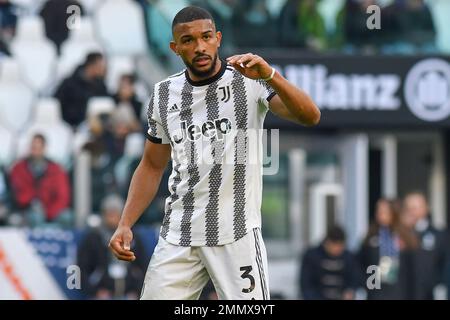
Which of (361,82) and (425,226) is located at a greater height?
(361,82)

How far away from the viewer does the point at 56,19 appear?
47.4ft

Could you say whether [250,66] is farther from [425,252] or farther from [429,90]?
[429,90]

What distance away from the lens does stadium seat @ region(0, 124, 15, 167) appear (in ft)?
45.2

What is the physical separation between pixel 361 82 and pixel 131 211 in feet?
26.4

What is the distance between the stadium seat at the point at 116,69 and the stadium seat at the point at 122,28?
94mm

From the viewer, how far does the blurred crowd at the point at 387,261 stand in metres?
13.5

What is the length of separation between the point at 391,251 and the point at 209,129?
24.6 ft

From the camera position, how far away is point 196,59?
6.74 meters

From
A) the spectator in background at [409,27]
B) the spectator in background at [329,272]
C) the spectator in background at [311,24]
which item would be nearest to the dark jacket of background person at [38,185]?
the spectator in background at [329,272]

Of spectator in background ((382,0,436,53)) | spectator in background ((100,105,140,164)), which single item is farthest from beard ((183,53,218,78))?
spectator in background ((382,0,436,53))

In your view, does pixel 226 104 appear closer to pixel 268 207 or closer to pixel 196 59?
pixel 196 59

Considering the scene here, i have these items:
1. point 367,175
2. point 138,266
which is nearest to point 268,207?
point 367,175

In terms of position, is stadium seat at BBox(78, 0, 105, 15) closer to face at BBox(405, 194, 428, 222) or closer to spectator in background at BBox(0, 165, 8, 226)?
spectator in background at BBox(0, 165, 8, 226)
